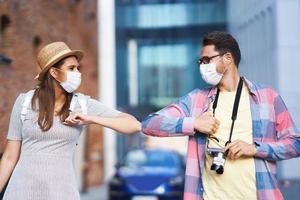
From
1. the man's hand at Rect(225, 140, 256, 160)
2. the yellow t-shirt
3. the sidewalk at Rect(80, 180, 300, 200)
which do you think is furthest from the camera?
the sidewalk at Rect(80, 180, 300, 200)

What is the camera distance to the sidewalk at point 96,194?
16795 mm

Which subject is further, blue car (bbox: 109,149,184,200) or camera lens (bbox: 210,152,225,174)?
blue car (bbox: 109,149,184,200)

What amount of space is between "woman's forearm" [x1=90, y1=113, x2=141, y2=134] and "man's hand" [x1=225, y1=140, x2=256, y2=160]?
760 millimetres

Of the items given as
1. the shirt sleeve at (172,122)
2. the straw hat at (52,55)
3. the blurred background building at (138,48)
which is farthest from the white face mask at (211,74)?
the blurred background building at (138,48)

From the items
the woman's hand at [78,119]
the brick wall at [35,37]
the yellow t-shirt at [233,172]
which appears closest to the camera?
the yellow t-shirt at [233,172]

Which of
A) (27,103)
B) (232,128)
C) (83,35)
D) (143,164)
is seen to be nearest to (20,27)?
(143,164)

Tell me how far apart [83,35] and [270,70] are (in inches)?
274

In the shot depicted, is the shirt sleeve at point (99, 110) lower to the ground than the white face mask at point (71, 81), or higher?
lower

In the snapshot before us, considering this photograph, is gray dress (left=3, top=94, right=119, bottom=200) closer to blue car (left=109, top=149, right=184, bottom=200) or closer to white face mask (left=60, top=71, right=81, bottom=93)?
white face mask (left=60, top=71, right=81, bottom=93)

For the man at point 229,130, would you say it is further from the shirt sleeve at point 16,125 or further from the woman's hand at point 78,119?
the shirt sleeve at point 16,125

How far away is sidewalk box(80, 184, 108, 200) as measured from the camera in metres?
16.8

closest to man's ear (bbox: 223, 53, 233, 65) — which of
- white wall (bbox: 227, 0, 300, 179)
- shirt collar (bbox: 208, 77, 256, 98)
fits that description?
shirt collar (bbox: 208, 77, 256, 98)

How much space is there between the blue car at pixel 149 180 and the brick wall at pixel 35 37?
2.58 metres

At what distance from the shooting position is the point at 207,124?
11.2 feet
